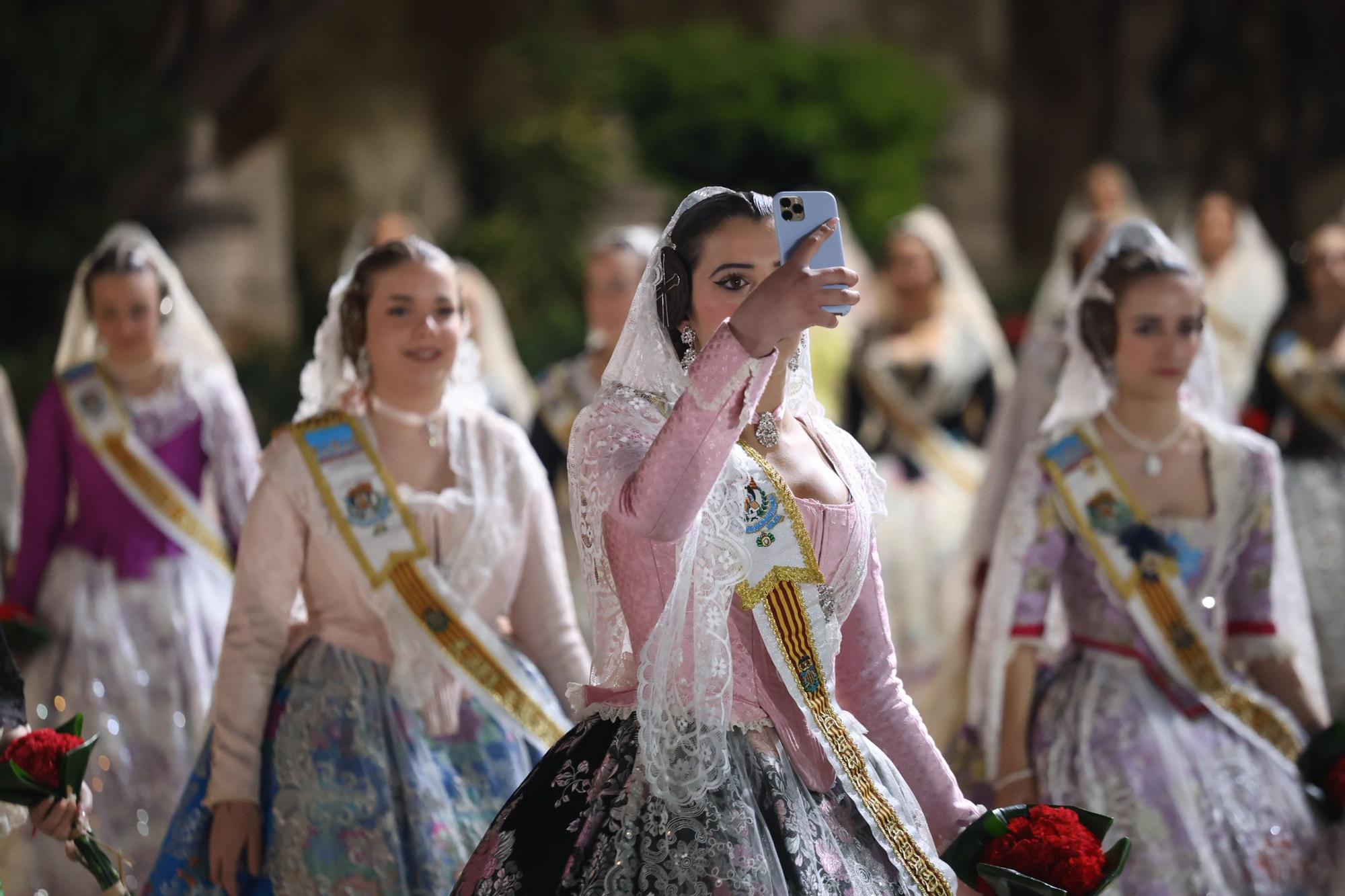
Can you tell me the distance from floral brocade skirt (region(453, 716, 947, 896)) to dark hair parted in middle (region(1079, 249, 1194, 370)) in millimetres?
1833

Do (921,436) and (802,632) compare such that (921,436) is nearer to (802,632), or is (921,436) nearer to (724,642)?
(802,632)

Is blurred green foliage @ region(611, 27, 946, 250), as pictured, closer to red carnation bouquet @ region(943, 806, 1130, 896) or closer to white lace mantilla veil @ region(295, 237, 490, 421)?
white lace mantilla veil @ region(295, 237, 490, 421)

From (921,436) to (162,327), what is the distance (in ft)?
10.1

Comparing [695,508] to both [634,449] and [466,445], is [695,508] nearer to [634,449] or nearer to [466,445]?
[634,449]

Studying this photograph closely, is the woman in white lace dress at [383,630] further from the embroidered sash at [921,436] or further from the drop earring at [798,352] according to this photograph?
the embroidered sash at [921,436]

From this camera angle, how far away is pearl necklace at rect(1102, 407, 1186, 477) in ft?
13.5

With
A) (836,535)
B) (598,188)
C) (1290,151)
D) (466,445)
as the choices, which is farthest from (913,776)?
(1290,151)

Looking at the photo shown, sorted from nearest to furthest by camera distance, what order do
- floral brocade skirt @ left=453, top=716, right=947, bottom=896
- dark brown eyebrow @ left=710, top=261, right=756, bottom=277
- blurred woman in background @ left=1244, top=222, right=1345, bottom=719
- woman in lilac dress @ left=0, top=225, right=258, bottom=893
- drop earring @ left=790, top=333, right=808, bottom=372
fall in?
1. floral brocade skirt @ left=453, top=716, right=947, bottom=896
2. dark brown eyebrow @ left=710, top=261, right=756, bottom=277
3. drop earring @ left=790, top=333, right=808, bottom=372
4. woman in lilac dress @ left=0, top=225, right=258, bottom=893
5. blurred woman in background @ left=1244, top=222, right=1345, bottom=719

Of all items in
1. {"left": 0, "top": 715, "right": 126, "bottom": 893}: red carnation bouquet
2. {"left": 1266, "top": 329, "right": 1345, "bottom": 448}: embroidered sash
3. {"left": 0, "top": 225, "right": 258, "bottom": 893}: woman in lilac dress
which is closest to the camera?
{"left": 0, "top": 715, "right": 126, "bottom": 893}: red carnation bouquet

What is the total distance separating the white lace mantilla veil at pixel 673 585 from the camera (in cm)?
266

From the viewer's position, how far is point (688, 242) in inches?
110

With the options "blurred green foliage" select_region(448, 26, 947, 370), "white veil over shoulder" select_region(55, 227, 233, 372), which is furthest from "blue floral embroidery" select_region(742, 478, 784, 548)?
"blurred green foliage" select_region(448, 26, 947, 370)

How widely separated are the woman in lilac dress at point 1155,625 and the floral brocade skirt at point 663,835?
1278mm

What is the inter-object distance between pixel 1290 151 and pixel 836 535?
12.8 metres
